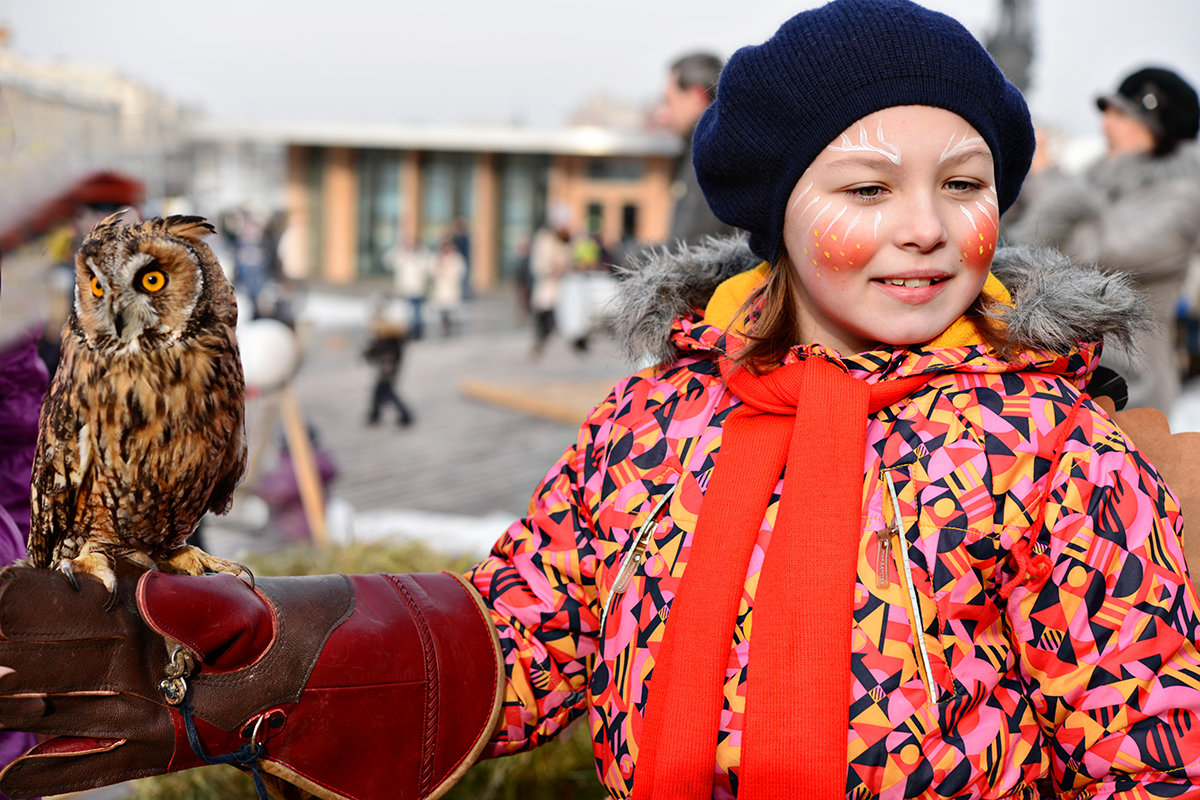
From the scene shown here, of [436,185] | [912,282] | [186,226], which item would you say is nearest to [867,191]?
[912,282]

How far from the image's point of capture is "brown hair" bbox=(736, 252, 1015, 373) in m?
1.48

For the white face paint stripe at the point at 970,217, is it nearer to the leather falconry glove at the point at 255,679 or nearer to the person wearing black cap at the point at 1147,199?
the leather falconry glove at the point at 255,679

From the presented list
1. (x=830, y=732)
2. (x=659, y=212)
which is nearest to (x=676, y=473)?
(x=830, y=732)

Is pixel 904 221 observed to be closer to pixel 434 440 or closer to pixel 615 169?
pixel 434 440

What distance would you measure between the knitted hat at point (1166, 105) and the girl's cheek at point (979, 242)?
343 centimetres

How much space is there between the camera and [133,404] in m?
1.28

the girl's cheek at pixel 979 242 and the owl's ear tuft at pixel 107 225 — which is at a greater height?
the girl's cheek at pixel 979 242

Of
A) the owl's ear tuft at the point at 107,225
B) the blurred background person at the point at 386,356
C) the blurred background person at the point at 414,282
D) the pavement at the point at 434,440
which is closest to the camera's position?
the owl's ear tuft at the point at 107,225

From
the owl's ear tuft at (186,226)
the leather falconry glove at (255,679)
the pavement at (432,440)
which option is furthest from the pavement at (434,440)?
the owl's ear tuft at (186,226)

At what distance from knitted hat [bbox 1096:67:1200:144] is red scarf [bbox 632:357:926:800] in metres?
3.61

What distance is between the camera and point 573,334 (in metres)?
11.7

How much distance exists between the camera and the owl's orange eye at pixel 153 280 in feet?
4.31

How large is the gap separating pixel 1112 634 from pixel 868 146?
73cm

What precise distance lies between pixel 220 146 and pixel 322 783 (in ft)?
84.9
